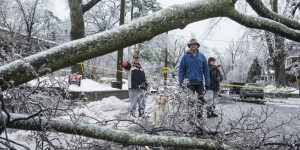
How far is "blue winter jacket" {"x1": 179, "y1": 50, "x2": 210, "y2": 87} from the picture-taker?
5197 mm

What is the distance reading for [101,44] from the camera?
1.91 metres

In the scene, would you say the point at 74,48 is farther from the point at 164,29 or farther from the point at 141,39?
the point at 164,29

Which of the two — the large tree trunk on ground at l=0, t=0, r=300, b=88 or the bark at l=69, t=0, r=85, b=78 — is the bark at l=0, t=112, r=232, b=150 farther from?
the bark at l=69, t=0, r=85, b=78

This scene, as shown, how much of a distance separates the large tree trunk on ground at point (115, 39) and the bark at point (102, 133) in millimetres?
324

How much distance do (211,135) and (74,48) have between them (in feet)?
4.52

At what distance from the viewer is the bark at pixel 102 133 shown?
5.20ft

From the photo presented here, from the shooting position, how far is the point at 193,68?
206 inches

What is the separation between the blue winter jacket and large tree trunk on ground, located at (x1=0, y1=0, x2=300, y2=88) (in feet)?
9.27

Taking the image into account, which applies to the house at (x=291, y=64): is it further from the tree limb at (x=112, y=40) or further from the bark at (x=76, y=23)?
the tree limb at (x=112, y=40)

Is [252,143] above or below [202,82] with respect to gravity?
below

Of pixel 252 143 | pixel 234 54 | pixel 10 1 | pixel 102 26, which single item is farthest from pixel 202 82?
pixel 234 54

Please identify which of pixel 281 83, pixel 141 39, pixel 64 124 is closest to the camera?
pixel 64 124

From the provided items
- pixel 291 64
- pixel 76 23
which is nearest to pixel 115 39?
pixel 76 23

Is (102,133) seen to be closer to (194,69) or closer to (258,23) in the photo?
(258,23)
